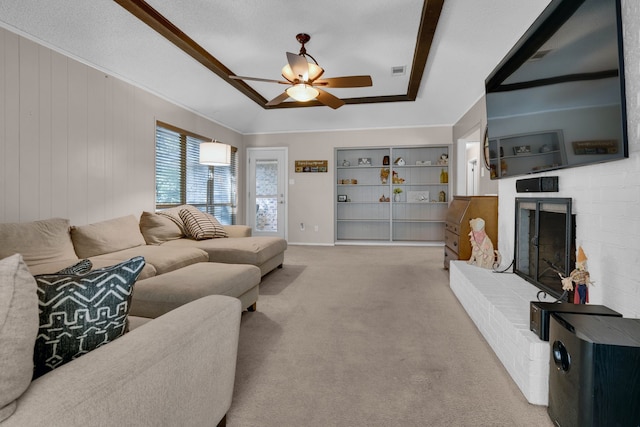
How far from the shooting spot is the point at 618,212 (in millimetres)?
1631

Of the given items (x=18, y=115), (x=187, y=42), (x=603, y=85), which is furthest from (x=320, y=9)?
(x=18, y=115)

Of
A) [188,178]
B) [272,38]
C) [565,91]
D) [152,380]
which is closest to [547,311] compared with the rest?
[565,91]

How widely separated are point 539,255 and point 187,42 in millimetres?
3776

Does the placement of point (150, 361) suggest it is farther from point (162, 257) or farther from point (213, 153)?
point (213, 153)

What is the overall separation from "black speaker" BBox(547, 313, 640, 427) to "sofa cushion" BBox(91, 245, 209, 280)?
2.68 meters

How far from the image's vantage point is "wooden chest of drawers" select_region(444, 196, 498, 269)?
3598mm

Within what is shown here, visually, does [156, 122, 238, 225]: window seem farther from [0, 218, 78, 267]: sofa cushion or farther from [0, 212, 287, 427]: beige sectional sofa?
[0, 212, 287, 427]: beige sectional sofa

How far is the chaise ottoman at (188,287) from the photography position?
204 cm

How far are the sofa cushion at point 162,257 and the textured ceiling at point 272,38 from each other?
1.99 meters

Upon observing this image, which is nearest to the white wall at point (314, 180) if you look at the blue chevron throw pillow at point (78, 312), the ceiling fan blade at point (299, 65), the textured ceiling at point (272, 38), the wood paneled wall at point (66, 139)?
the textured ceiling at point (272, 38)

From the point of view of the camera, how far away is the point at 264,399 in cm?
158

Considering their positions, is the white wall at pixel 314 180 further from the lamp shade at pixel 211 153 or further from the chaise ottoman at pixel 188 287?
the chaise ottoman at pixel 188 287

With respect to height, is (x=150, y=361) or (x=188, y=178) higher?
(x=188, y=178)

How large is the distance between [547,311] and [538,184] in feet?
3.92
